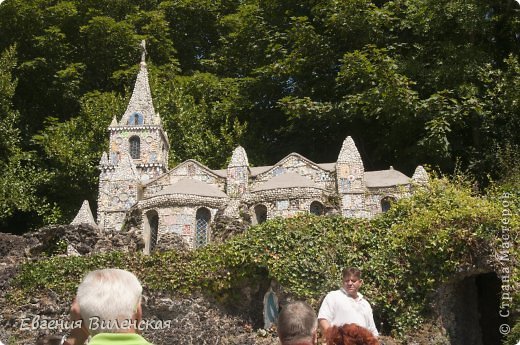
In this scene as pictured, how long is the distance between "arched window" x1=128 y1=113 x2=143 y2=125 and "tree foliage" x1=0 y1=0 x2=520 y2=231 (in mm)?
4667

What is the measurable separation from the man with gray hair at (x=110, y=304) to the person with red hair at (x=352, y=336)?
1813 millimetres

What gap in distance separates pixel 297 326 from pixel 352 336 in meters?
0.64

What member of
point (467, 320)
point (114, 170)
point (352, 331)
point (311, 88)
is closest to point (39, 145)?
point (114, 170)

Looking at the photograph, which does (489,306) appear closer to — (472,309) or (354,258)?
(472,309)

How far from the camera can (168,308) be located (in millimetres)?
17375

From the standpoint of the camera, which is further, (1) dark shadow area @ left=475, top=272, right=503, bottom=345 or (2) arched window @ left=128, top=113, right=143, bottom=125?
(2) arched window @ left=128, top=113, right=143, bottom=125

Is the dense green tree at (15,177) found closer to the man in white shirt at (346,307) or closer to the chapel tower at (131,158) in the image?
the chapel tower at (131,158)

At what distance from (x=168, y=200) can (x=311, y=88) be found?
14.3 metres

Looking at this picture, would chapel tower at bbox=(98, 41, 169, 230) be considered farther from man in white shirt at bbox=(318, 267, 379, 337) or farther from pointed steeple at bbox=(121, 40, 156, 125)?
man in white shirt at bbox=(318, 267, 379, 337)

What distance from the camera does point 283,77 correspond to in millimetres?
36812

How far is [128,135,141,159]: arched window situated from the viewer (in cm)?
2919

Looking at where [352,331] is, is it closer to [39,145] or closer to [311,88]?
[311,88]

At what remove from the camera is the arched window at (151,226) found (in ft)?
80.1

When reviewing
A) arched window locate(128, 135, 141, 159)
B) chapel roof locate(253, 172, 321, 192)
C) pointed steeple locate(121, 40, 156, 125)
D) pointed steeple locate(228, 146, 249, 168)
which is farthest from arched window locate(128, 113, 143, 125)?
chapel roof locate(253, 172, 321, 192)
